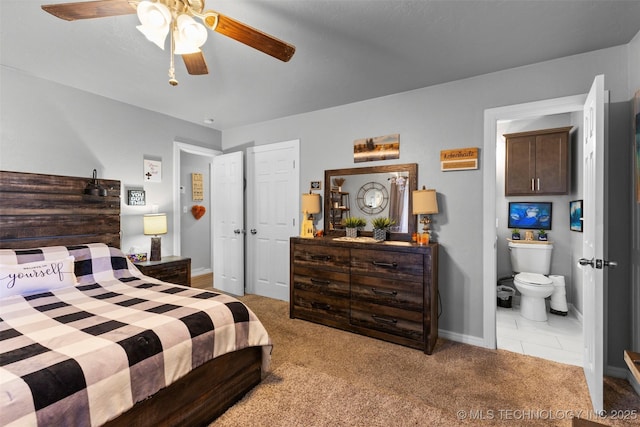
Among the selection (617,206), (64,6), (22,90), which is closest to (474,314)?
(617,206)

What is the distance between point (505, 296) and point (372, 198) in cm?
228

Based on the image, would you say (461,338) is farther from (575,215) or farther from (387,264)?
(575,215)

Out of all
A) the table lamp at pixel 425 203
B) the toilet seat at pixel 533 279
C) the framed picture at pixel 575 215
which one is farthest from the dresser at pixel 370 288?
the framed picture at pixel 575 215

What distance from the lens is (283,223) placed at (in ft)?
13.1

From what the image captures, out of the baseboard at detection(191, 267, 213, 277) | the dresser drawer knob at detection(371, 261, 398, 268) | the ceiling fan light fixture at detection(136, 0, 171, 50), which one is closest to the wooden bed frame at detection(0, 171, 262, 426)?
the dresser drawer knob at detection(371, 261, 398, 268)

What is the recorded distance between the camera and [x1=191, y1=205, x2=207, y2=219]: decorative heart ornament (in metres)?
5.50

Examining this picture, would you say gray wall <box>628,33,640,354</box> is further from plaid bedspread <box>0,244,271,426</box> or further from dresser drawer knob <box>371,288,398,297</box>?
plaid bedspread <box>0,244,271,426</box>

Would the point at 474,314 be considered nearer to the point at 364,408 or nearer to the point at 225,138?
the point at 364,408

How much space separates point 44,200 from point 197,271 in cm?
304

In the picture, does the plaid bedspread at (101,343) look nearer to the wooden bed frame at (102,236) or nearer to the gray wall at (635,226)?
the wooden bed frame at (102,236)

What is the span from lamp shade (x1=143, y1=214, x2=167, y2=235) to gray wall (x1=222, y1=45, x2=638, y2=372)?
2.30 metres

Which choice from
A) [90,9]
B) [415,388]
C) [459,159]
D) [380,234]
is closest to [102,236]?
[90,9]

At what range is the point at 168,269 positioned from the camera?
3.30 meters

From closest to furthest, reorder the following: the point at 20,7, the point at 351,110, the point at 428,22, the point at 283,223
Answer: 1. the point at 20,7
2. the point at 428,22
3. the point at 351,110
4. the point at 283,223
